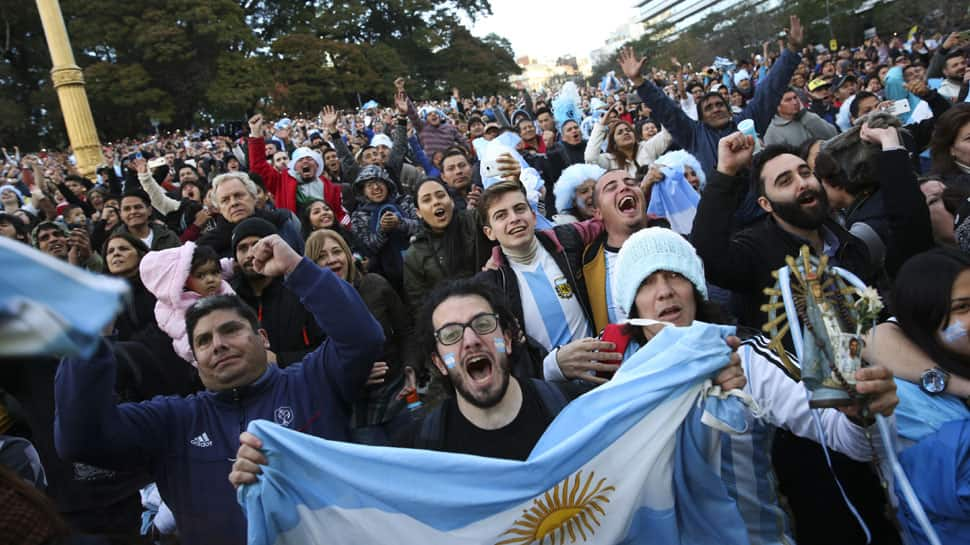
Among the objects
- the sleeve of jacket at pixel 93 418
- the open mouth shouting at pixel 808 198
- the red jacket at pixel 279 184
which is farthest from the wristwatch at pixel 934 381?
the red jacket at pixel 279 184

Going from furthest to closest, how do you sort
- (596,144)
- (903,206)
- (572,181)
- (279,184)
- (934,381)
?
1. (596,144)
2. (279,184)
3. (572,181)
4. (903,206)
5. (934,381)

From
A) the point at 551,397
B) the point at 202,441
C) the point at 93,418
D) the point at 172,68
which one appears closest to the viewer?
the point at 93,418

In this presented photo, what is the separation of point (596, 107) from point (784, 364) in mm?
11750

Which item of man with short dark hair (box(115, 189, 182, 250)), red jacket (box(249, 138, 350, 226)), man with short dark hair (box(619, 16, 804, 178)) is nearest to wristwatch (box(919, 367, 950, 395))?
man with short dark hair (box(619, 16, 804, 178))

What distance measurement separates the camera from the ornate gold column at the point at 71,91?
50.2 feet

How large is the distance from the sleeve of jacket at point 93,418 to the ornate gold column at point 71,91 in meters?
15.8

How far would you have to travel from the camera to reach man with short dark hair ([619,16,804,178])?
5.31 m

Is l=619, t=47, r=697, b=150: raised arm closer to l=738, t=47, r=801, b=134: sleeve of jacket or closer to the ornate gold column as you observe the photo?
l=738, t=47, r=801, b=134: sleeve of jacket

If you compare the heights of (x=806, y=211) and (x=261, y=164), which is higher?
(x=261, y=164)

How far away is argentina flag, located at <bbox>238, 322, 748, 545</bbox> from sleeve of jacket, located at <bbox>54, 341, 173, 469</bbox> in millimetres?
653

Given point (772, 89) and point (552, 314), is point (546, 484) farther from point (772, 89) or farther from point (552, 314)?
point (772, 89)

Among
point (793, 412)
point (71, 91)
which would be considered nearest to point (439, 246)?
point (793, 412)

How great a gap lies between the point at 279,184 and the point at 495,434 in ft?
17.6

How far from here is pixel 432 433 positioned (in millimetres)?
2236
